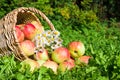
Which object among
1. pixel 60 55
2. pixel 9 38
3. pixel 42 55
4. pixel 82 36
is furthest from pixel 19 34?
pixel 82 36

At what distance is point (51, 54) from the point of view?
12.6ft

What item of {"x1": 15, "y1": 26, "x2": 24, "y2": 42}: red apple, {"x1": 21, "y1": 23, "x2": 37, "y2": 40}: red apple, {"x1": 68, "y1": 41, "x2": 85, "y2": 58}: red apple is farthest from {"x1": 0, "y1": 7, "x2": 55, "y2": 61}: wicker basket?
{"x1": 68, "y1": 41, "x2": 85, "y2": 58}: red apple

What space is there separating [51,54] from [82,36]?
8.81ft

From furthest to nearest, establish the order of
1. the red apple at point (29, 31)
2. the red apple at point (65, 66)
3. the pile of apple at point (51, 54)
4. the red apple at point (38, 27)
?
the red apple at point (38, 27) → the red apple at point (29, 31) → the pile of apple at point (51, 54) → the red apple at point (65, 66)

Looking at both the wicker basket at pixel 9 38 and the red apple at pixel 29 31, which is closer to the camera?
the wicker basket at pixel 9 38

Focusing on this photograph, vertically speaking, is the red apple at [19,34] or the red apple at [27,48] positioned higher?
the red apple at [19,34]

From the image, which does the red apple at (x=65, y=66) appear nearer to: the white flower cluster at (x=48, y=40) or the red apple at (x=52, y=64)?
the red apple at (x=52, y=64)

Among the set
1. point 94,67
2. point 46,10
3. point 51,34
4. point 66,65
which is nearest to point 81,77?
point 94,67

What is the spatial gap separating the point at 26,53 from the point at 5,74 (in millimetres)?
842

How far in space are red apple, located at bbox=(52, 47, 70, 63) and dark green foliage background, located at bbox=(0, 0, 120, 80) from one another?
215mm

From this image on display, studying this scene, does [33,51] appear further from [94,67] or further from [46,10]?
Result: [46,10]

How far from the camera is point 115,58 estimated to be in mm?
3182

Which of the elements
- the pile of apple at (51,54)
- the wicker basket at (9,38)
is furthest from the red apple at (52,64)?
the wicker basket at (9,38)

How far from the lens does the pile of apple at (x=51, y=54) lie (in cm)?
357
